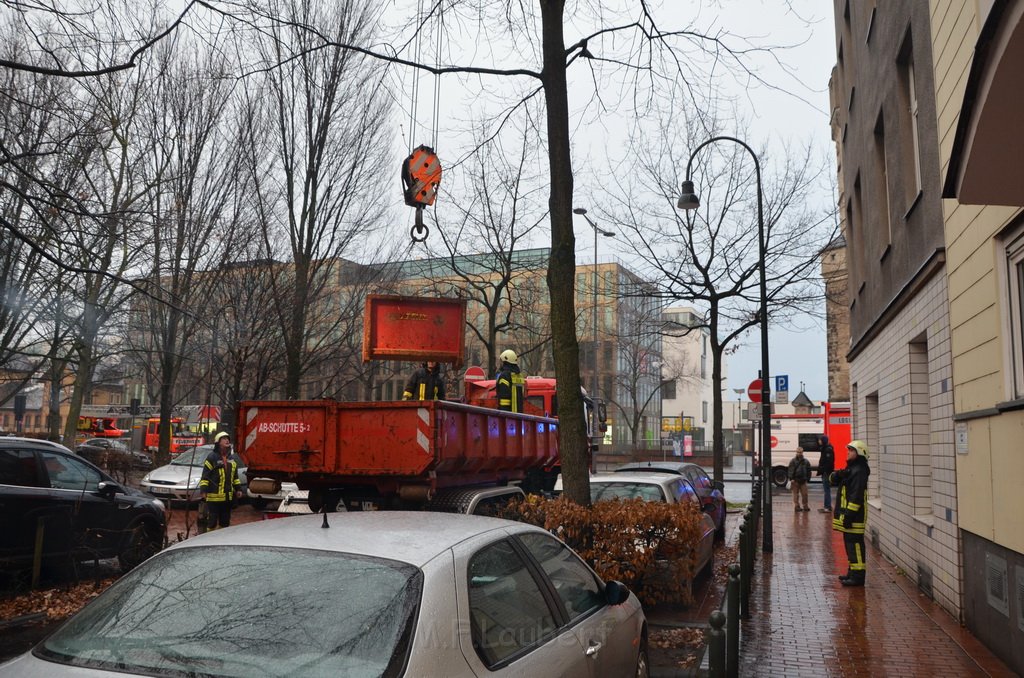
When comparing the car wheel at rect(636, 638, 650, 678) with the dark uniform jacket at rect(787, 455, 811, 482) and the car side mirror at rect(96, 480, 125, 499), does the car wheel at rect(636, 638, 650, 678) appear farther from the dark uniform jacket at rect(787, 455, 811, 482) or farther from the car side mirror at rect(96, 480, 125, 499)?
the dark uniform jacket at rect(787, 455, 811, 482)

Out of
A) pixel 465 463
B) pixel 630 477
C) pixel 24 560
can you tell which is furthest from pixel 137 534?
pixel 630 477

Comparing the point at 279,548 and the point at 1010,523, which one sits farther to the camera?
the point at 1010,523

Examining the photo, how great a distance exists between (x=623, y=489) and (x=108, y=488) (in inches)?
254

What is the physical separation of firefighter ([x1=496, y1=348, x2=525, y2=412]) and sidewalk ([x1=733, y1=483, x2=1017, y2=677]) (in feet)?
13.5

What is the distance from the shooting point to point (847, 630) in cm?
815

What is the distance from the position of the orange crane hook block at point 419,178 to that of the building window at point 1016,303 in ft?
21.9

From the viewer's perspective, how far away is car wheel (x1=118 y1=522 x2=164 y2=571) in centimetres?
1031

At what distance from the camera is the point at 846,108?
56.9ft

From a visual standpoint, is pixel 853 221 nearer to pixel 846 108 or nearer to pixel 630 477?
pixel 846 108

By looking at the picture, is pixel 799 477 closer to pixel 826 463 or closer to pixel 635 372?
pixel 826 463

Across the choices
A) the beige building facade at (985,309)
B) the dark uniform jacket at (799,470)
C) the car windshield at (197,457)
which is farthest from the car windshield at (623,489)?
the dark uniform jacket at (799,470)

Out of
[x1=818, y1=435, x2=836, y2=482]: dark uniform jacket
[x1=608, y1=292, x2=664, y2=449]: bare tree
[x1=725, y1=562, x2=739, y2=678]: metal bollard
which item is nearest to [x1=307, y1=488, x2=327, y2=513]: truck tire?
[x1=725, y1=562, x2=739, y2=678]: metal bollard

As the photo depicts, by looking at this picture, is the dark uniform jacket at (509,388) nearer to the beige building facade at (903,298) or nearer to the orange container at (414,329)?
the orange container at (414,329)

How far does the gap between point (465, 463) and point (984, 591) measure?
17.3 ft
